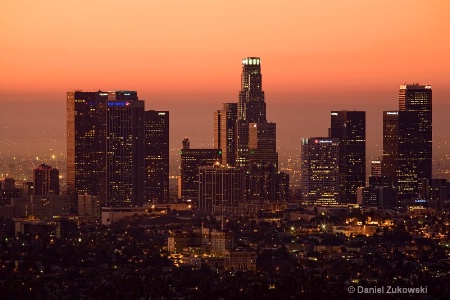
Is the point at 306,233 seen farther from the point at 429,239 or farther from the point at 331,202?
the point at 331,202

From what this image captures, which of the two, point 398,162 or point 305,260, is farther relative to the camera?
point 398,162

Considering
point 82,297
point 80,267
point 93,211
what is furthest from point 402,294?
point 93,211

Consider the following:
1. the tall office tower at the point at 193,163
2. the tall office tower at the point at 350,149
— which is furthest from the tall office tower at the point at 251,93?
the tall office tower at the point at 350,149

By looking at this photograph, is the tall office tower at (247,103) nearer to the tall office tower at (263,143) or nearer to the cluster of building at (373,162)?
the tall office tower at (263,143)

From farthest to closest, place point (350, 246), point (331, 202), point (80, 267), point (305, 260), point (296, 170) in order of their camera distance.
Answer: point (296, 170)
point (331, 202)
point (350, 246)
point (305, 260)
point (80, 267)

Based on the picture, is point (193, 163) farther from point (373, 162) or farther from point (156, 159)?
point (373, 162)

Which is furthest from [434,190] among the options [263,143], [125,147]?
[125,147]
